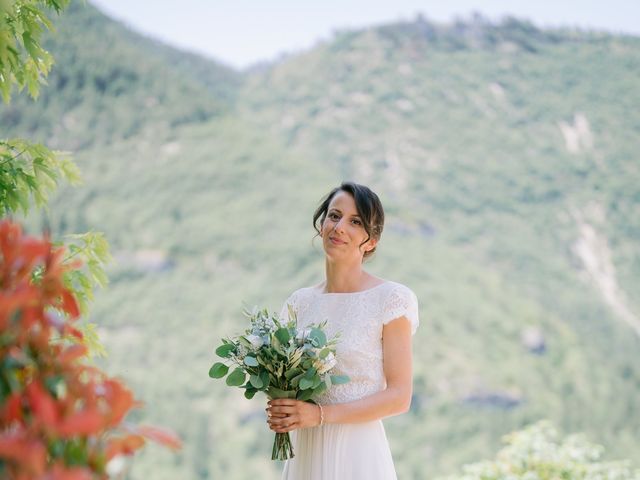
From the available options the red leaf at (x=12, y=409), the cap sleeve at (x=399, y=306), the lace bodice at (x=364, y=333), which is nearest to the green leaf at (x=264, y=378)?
the lace bodice at (x=364, y=333)

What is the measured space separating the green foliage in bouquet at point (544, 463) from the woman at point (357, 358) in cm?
295

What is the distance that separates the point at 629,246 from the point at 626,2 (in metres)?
8.18

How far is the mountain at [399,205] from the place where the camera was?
19.4 metres

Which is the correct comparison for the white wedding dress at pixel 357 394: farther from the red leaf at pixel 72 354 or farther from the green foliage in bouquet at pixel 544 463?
the green foliage in bouquet at pixel 544 463

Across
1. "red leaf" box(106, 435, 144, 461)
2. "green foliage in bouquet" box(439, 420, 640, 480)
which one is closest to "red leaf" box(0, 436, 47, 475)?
"red leaf" box(106, 435, 144, 461)

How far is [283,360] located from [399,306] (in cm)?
42

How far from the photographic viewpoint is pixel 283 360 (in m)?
2.05

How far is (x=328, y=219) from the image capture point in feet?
7.79

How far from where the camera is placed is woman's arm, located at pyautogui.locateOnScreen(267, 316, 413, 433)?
6.77 ft

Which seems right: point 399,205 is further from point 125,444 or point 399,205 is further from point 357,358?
point 125,444

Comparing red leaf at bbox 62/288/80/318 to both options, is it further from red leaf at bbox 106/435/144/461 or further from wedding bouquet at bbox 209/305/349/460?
wedding bouquet at bbox 209/305/349/460

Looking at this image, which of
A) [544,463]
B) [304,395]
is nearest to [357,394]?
[304,395]

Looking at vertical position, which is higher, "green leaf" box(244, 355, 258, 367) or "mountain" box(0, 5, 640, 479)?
"mountain" box(0, 5, 640, 479)

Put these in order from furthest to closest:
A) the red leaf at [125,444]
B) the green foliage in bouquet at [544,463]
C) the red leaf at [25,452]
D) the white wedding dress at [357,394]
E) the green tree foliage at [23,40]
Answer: the green foliage in bouquet at [544,463], the white wedding dress at [357,394], the green tree foliage at [23,40], the red leaf at [125,444], the red leaf at [25,452]
